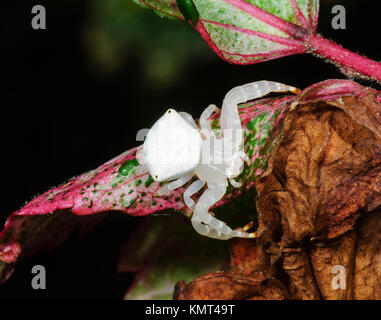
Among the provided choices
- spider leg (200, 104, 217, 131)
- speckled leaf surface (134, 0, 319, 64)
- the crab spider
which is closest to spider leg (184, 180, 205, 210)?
the crab spider

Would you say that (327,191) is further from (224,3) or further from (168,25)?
(168,25)

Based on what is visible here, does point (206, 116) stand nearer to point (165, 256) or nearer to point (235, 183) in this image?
point (235, 183)

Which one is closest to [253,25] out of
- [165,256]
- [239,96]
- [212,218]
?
[239,96]

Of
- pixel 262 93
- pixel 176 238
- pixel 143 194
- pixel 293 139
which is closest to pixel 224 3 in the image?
pixel 262 93

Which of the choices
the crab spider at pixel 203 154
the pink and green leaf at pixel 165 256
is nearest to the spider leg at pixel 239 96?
the crab spider at pixel 203 154

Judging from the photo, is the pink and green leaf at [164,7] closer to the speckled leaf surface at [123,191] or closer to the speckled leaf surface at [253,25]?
the speckled leaf surface at [253,25]

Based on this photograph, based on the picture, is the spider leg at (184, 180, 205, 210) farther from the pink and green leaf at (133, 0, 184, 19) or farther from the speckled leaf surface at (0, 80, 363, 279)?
the pink and green leaf at (133, 0, 184, 19)
